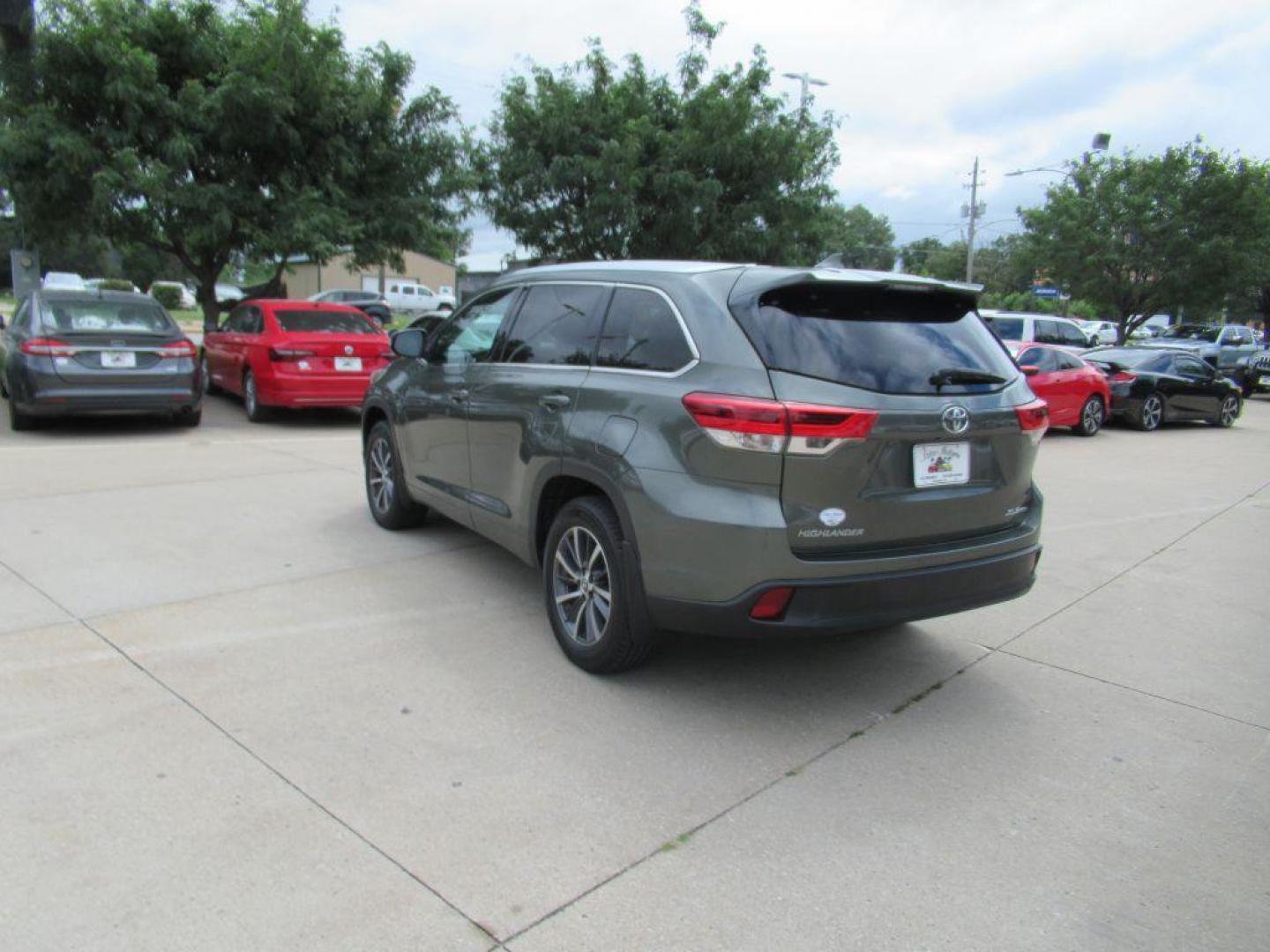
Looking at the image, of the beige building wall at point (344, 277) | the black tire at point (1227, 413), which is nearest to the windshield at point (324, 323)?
the black tire at point (1227, 413)

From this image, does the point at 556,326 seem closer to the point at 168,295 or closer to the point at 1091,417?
the point at 1091,417

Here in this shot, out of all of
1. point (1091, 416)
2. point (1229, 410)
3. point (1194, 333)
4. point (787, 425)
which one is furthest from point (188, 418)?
point (1194, 333)

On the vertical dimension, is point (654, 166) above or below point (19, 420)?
above

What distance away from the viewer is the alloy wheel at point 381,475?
247 inches

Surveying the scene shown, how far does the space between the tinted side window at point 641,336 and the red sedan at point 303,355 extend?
7.42 m

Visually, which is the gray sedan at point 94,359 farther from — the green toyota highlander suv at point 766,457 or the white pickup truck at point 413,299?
the white pickup truck at point 413,299

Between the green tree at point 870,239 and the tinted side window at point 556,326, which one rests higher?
the green tree at point 870,239

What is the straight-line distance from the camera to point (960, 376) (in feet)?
12.3

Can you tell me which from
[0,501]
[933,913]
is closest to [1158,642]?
[933,913]

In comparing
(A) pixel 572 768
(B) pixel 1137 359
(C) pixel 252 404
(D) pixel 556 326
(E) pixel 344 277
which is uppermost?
(E) pixel 344 277

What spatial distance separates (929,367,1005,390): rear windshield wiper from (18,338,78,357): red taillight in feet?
28.9

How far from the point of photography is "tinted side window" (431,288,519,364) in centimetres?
509

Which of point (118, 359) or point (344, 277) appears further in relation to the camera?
point (344, 277)

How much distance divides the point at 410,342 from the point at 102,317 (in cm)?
604
